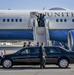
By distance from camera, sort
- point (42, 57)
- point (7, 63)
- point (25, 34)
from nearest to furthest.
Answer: point (42, 57)
point (7, 63)
point (25, 34)

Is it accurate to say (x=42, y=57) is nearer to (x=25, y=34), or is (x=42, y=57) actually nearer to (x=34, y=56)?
(x=34, y=56)

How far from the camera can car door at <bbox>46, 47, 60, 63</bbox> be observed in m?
18.1

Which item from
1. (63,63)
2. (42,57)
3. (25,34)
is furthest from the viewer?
(25,34)

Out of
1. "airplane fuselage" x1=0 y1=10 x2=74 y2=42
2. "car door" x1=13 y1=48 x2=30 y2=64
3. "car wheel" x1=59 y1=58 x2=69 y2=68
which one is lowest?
"car wheel" x1=59 y1=58 x2=69 y2=68

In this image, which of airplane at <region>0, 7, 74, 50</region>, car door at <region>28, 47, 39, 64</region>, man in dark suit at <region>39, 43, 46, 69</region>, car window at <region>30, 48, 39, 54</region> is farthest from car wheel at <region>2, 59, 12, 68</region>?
airplane at <region>0, 7, 74, 50</region>

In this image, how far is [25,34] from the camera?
119ft

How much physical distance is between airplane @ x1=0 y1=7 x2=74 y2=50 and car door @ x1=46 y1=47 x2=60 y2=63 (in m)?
17.4

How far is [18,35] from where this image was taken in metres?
36.7

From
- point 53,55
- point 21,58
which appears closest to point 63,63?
point 53,55

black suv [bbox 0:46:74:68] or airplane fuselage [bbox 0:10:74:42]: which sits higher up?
airplane fuselage [bbox 0:10:74:42]

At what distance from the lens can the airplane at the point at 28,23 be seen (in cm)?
3612

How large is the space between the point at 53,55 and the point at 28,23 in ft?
59.4

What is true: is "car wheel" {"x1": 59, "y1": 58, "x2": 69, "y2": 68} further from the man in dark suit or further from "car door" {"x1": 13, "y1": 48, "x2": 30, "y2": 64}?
→ "car door" {"x1": 13, "y1": 48, "x2": 30, "y2": 64}

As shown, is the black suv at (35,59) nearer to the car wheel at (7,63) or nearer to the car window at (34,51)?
the car wheel at (7,63)
